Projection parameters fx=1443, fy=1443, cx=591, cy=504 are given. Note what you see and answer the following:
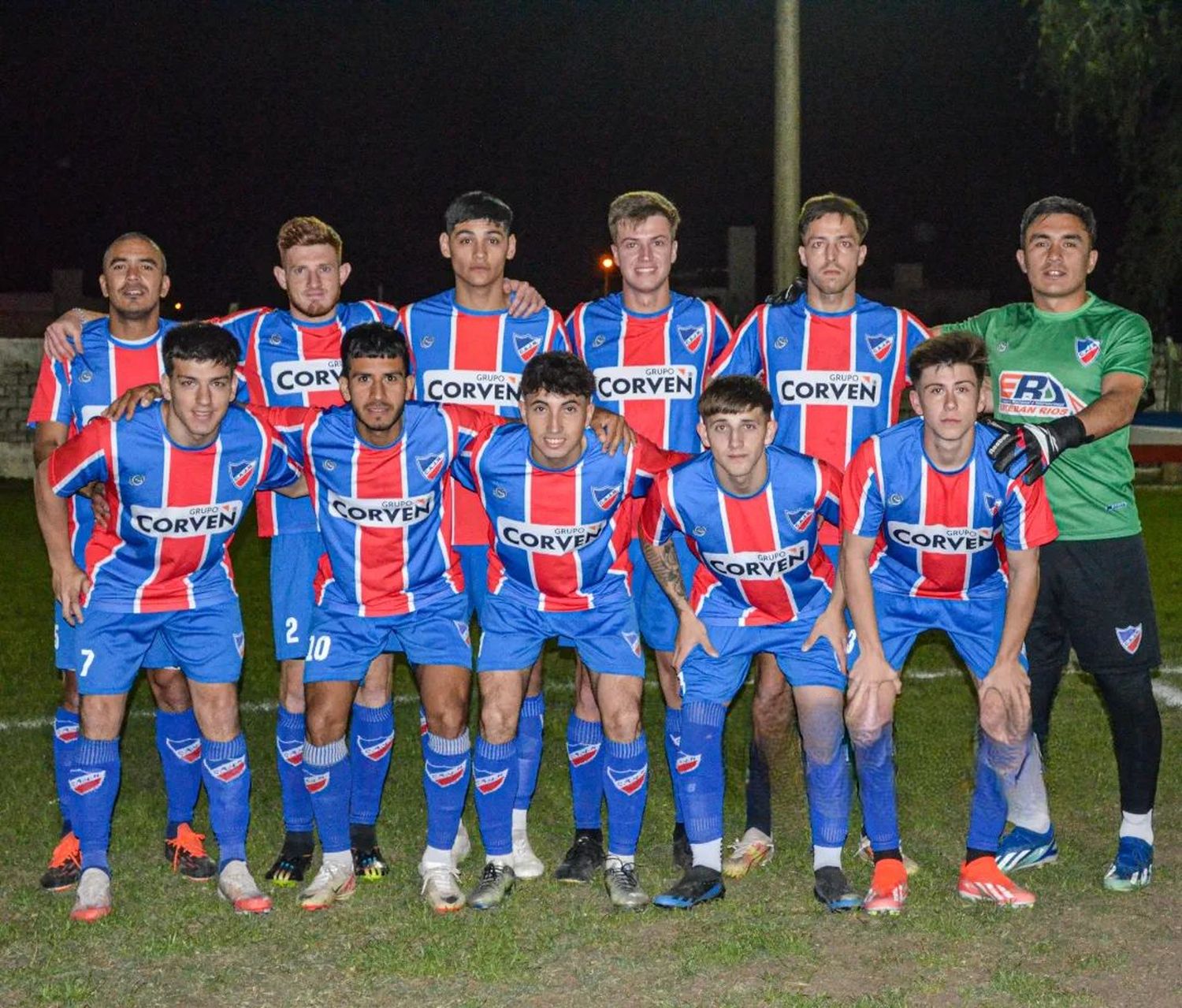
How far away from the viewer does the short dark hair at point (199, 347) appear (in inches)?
170

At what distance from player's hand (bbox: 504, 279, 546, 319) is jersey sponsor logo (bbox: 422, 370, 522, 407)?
217 millimetres

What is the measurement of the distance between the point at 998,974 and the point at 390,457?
2280mm

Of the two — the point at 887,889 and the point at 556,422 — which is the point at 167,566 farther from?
the point at 887,889

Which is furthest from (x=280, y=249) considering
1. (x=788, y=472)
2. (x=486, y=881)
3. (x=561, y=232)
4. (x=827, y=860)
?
(x=561, y=232)

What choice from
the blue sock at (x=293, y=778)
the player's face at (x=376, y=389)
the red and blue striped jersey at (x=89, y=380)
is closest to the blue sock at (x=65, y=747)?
the red and blue striped jersey at (x=89, y=380)

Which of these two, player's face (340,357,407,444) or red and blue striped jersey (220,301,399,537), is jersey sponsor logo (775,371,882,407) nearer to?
player's face (340,357,407,444)

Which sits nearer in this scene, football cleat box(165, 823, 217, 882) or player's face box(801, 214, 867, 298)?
football cleat box(165, 823, 217, 882)

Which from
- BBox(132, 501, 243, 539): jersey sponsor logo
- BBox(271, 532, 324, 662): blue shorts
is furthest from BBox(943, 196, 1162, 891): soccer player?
BBox(132, 501, 243, 539): jersey sponsor logo

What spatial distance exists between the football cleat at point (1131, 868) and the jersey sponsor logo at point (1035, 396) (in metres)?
1.34

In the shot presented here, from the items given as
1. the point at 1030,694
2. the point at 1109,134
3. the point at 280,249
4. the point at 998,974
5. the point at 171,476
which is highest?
the point at 1109,134

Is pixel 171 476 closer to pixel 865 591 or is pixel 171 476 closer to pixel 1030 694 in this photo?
pixel 865 591

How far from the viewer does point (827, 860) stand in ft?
14.2

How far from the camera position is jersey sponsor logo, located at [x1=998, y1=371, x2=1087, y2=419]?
4.54 metres

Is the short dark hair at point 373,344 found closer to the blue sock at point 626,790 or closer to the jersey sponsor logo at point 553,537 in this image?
the jersey sponsor logo at point 553,537
